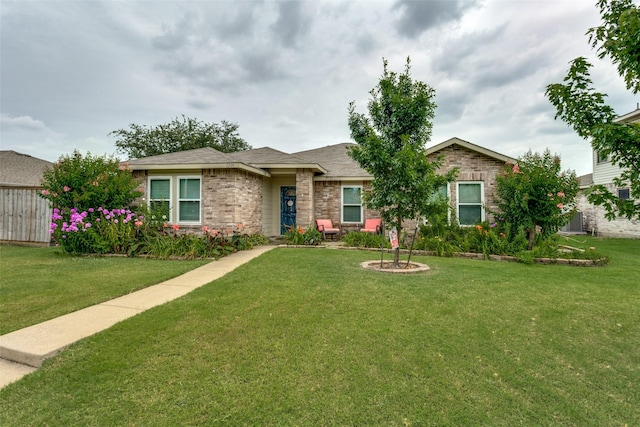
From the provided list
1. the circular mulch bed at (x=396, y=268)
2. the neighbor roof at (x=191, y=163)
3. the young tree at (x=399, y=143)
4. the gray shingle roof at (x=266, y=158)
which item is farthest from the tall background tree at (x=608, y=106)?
the gray shingle roof at (x=266, y=158)

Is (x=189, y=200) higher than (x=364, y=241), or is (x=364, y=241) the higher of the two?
(x=189, y=200)

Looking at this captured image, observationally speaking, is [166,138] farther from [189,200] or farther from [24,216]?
[189,200]

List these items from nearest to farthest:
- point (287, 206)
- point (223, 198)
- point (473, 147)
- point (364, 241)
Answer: point (364, 241), point (223, 198), point (473, 147), point (287, 206)

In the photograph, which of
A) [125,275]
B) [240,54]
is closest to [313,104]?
[240,54]

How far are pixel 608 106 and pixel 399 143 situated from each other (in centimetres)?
420

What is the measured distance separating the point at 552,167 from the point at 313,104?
10.6 m

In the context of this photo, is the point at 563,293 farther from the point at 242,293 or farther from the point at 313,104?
the point at 313,104

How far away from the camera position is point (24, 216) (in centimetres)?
1131

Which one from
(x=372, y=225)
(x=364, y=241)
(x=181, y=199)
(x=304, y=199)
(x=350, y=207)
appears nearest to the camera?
(x=364, y=241)

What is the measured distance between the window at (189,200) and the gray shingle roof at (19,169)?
10567mm

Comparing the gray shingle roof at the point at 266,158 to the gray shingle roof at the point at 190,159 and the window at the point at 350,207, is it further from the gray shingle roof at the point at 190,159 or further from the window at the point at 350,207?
the window at the point at 350,207

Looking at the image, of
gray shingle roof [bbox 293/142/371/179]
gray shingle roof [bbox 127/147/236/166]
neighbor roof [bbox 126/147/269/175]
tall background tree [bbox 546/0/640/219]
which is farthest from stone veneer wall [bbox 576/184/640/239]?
gray shingle roof [bbox 127/147/236/166]

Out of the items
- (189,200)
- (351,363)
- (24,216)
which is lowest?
(351,363)

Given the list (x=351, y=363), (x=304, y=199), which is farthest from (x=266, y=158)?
(x=351, y=363)
